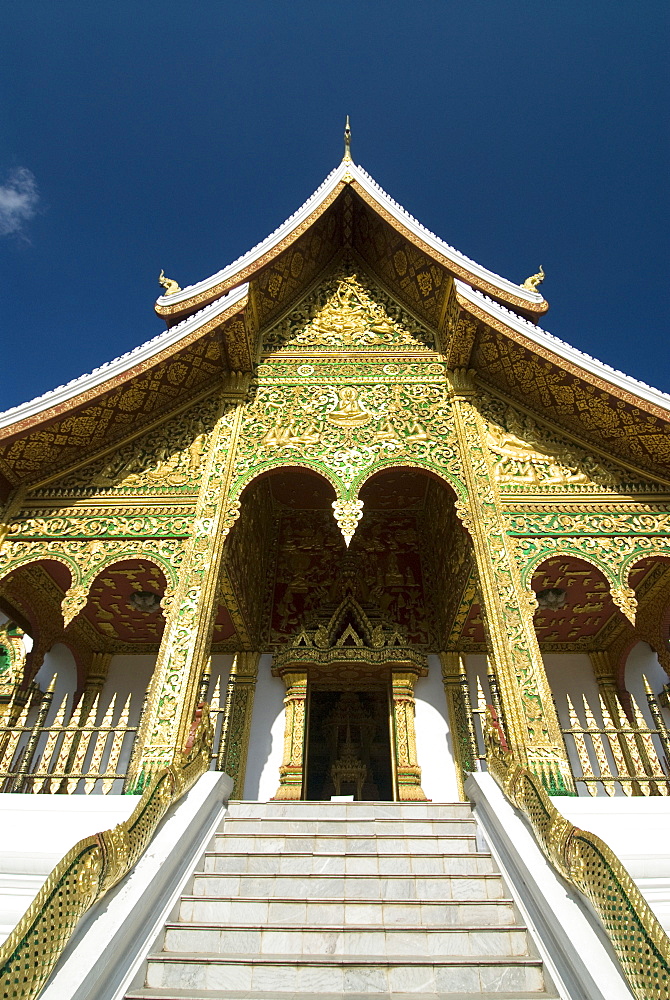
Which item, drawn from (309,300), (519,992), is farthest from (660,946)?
(309,300)

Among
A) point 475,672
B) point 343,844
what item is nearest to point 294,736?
point 475,672

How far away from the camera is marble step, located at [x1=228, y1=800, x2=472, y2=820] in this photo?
3564mm

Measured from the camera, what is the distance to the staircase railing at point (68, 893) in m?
1.65

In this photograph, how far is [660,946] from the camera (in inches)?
65.8

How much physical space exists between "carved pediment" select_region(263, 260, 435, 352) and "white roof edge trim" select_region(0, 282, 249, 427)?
100 cm

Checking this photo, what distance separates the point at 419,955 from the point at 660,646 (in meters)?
5.11

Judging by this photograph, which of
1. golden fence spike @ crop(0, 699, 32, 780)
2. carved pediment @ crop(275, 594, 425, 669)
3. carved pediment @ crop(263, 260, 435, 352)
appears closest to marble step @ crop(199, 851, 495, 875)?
golden fence spike @ crop(0, 699, 32, 780)

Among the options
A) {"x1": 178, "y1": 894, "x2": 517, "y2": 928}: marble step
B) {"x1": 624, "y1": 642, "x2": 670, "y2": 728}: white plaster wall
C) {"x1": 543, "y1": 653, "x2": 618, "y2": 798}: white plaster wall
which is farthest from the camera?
{"x1": 543, "y1": 653, "x2": 618, "y2": 798}: white plaster wall

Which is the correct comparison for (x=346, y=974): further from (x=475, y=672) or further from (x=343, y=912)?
(x=475, y=672)

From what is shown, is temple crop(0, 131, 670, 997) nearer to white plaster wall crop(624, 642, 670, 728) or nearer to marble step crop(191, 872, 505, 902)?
white plaster wall crop(624, 642, 670, 728)

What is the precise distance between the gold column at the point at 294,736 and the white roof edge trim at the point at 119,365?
3.84 m

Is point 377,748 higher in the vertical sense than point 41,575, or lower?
lower

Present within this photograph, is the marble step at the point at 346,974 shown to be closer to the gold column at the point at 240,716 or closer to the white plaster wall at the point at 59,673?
the gold column at the point at 240,716

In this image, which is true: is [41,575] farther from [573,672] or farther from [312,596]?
[573,672]
